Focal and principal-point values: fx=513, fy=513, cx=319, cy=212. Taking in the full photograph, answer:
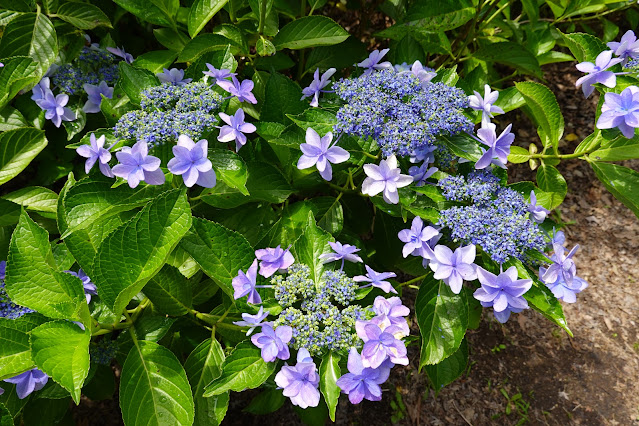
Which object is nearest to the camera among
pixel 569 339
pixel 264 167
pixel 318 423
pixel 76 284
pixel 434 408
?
pixel 76 284

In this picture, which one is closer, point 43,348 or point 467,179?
point 43,348

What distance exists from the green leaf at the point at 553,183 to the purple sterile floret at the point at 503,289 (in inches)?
25.8

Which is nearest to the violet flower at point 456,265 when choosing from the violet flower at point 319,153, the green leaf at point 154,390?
the violet flower at point 319,153

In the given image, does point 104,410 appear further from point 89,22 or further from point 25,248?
point 89,22

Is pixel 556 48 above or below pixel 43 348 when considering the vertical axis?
below

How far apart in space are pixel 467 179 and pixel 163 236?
899 millimetres

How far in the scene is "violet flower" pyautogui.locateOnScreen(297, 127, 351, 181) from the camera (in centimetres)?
144

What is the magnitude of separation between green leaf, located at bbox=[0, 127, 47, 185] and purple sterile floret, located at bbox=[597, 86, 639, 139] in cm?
185

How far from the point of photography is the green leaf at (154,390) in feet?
4.34

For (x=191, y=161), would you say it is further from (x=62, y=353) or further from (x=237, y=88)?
(x=62, y=353)

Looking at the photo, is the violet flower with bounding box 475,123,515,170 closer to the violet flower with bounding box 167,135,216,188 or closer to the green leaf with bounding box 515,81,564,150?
the green leaf with bounding box 515,81,564,150

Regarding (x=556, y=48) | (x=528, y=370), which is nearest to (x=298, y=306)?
(x=528, y=370)

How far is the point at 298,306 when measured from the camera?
1489mm

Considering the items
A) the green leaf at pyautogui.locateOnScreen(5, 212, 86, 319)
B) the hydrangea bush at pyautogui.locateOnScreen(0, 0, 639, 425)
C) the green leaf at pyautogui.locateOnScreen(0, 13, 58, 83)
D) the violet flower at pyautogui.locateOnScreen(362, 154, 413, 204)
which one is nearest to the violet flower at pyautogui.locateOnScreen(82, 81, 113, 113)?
the hydrangea bush at pyautogui.locateOnScreen(0, 0, 639, 425)
